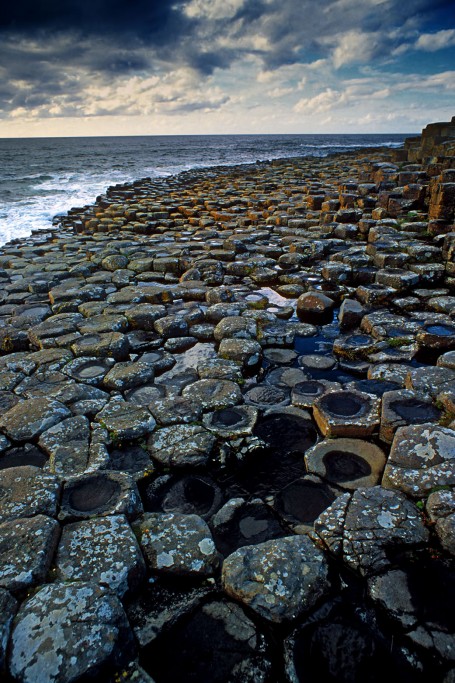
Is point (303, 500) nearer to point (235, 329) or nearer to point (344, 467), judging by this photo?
point (344, 467)

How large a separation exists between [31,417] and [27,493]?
84 centimetres

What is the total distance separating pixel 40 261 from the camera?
773 centimetres

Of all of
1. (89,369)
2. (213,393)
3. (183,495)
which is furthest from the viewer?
(89,369)

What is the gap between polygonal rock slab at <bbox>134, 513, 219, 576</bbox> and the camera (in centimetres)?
187

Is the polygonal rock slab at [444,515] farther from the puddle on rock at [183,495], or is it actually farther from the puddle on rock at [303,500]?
the puddle on rock at [183,495]

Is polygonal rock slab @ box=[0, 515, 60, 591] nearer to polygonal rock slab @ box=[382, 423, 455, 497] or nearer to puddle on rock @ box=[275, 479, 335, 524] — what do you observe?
puddle on rock @ box=[275, 479, 335, 524]

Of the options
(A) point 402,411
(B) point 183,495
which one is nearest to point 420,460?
(A) point 402,411

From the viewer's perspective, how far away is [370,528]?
1.96 m

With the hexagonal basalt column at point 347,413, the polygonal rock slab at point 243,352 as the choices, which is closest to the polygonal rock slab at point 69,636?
the hexagonal basalt column at point 347,413

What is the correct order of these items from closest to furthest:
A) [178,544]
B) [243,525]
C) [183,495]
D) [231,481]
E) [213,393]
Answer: [178,544] → [243,525] → [183,495] → [231,481] → [213,393]

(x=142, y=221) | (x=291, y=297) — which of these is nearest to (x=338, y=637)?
(x=291, y=297)

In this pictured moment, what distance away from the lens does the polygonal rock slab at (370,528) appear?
1.86 m

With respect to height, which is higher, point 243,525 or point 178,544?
point 178,544

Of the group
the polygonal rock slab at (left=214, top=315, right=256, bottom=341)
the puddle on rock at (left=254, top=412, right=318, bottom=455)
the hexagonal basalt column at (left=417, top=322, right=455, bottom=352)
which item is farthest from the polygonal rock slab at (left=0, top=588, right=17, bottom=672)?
the hexagonal basalt column at (left=417, top=322, right=455, bottom=352)
